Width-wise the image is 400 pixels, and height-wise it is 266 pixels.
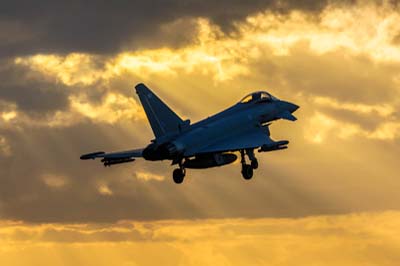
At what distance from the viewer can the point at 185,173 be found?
4146 inches

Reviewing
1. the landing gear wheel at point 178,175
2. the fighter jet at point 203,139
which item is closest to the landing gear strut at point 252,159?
the fighter jet at point 203,139

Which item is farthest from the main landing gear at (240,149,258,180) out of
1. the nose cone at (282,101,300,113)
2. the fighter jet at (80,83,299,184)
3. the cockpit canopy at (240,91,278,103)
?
the nose cone at (282,101,300,113)

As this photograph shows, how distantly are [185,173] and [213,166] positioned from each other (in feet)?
7.84

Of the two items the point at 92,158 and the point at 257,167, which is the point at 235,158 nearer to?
the point at 257,167

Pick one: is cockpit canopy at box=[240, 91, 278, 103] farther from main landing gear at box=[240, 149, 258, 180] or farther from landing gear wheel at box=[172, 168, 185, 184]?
landing gear wheel at box=[172, 168, 185, 184]

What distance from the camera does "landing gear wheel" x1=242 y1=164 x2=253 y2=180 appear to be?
10794 cm

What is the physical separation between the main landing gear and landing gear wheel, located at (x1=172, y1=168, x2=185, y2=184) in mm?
5824

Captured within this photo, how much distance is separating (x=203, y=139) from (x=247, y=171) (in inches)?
237

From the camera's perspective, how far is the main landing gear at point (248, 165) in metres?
108

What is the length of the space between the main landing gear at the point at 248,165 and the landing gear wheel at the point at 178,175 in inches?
229

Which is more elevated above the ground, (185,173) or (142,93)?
(142,93)

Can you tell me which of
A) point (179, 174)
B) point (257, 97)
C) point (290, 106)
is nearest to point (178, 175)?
point (179, 174)

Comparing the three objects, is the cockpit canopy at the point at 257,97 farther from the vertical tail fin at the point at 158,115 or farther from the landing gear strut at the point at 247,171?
the vertical tail fin at the point at 158,115

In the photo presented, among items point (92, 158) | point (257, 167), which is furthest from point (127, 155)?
point (257, 167)
